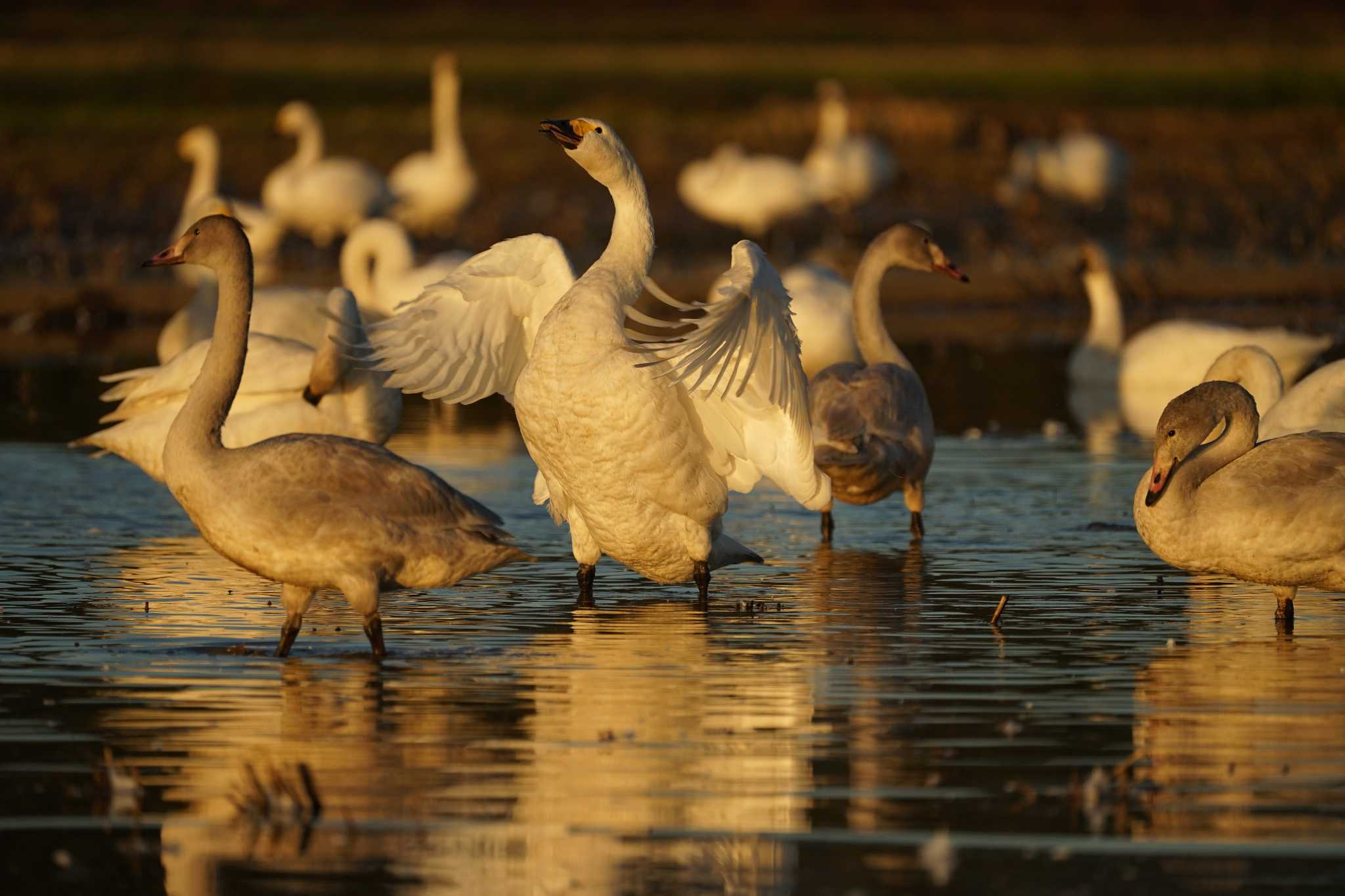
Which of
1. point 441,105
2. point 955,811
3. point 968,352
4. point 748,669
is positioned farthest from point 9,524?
point 441,105

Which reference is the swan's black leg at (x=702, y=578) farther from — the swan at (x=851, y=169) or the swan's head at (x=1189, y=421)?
the swan at (x=851, y=169)

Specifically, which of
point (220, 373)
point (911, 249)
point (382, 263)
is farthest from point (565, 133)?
point (382, 263)

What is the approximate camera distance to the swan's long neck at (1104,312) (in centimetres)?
1800

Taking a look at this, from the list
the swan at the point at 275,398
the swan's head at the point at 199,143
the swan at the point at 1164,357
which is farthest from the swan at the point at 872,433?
the swan's head at the point at 199,143

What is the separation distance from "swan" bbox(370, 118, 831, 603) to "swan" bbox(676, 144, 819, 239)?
17715mm

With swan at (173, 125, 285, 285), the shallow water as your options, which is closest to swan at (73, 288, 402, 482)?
the shallow water

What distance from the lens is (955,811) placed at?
19.1ft

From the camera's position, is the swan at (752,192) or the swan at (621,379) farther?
the swan at (752,192)

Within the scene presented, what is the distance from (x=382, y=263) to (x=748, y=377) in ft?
30.6

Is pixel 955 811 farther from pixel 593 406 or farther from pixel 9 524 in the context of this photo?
pixel 9 524

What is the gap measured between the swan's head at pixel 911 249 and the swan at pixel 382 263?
457 centimetres

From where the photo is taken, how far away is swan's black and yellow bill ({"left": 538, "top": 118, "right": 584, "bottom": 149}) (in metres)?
8.75

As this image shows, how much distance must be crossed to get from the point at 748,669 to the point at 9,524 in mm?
4868

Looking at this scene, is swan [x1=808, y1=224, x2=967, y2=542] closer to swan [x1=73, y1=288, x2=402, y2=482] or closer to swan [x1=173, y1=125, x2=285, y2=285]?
swan [x1=73, y1=288, x2=402, y2=482]
